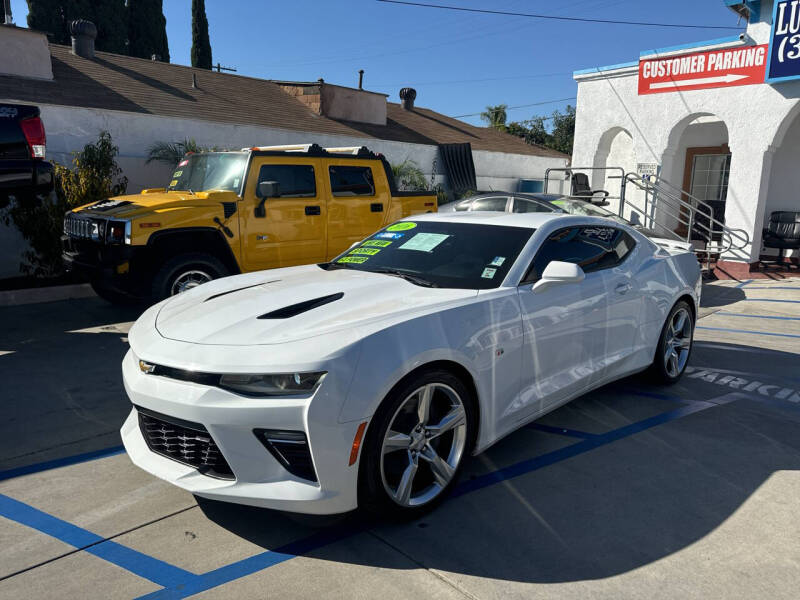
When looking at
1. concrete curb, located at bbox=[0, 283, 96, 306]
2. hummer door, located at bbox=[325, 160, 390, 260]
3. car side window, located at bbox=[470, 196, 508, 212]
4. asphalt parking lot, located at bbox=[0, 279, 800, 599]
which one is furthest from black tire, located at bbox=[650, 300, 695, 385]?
concrete curb, located at bbox=[0, 283, 96, 306]

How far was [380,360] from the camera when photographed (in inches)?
110

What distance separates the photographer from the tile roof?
12.3 m

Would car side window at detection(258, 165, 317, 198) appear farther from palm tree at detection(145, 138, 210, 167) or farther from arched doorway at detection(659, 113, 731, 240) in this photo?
arched doorway at detection(659, 113, 731, 240)

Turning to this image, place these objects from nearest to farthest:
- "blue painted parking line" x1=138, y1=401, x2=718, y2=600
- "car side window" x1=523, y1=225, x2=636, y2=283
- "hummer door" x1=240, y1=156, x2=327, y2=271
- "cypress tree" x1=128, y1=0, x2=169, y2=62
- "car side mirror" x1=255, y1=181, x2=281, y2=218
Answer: "blue painted parking line" x1=138, y1=401, x2=718, y2=600
"car side window" x1=523, y1=225, x2=636, y2=283
"car side mirror" x1=255, y1=181, x2=281, y2=218
"hummer door" x1=240, y1=156, x2=327, y2=271
"cypress tree" x1=128, y1=0, x2=169, y2=62

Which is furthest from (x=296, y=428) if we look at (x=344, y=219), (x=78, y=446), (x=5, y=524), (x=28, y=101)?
(x=28, y=101)

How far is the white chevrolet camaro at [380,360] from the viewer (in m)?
2.70

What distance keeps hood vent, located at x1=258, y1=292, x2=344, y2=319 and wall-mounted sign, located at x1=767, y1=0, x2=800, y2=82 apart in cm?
1163

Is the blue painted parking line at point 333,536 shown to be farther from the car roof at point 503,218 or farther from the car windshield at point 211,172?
the car windshield at point 211,172

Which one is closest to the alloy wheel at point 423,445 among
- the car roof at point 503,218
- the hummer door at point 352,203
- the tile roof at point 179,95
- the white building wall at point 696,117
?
the car roof at point 503,218

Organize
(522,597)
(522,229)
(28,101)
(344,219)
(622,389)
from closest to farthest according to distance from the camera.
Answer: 1. (522,597)
2. (522,229)
3. (622,389)
4. (344,219)
5. (28,101)

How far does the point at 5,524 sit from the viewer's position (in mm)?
3088

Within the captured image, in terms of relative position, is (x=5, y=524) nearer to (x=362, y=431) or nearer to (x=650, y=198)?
(x=362, y=431)

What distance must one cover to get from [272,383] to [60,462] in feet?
6.32

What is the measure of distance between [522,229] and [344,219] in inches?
171
